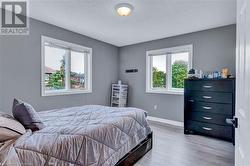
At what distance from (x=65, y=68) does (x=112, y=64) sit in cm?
175

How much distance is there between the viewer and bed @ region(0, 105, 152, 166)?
1277mm

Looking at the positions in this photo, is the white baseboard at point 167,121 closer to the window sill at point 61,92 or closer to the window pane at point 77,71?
the window sill at point 61,92

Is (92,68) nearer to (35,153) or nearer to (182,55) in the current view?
(182,55)

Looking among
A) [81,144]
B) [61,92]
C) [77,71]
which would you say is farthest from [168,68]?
[81,144]

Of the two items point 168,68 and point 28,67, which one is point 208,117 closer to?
point 168,68

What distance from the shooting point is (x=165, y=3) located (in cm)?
257

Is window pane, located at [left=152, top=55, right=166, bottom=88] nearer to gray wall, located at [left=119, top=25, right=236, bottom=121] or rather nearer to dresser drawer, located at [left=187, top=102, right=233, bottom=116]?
gray wall, located at [left=119, top=25, right=236, bottom=121]

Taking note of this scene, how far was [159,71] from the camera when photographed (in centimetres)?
484

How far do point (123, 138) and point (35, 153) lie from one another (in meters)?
1.06

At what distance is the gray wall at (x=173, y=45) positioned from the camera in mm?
3518

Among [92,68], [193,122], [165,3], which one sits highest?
[165,3]

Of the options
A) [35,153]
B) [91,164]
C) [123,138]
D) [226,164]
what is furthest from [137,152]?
[35,153]

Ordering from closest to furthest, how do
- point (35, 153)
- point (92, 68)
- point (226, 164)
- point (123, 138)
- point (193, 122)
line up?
point (35, 153)
point (123, 138)
point (226, 164)
point (193, 122)
point (92, 68)

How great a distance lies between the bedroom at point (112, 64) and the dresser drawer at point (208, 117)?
0.13 ft
